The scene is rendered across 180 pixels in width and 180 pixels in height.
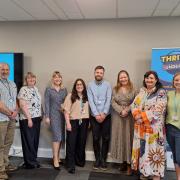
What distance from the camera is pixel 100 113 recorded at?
3395 mm

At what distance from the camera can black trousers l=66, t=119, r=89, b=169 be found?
3.34 metres

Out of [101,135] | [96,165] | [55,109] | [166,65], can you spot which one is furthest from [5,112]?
[166,65]

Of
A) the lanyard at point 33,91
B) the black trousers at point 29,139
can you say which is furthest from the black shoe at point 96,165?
the lanyard at point 33,91

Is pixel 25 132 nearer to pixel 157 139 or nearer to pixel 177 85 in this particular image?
pixel 157 139

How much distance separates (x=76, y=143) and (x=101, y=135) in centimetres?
40

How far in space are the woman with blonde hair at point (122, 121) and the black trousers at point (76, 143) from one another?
17.7 inches

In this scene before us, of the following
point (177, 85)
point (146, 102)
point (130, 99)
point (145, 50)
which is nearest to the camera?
point (177, 85)

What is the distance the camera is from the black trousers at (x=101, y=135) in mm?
3457

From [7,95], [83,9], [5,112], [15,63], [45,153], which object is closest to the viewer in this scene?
[5,112]

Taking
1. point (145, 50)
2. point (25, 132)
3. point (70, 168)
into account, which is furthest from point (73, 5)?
point (70, 168)

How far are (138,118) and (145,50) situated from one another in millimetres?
1370

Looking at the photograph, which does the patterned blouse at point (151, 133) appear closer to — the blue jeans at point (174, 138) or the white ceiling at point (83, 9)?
the blue jeans at point (174, 138)

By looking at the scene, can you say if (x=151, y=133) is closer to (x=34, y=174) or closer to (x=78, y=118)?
(x=78, y=118)

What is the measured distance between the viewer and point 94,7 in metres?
3.11
